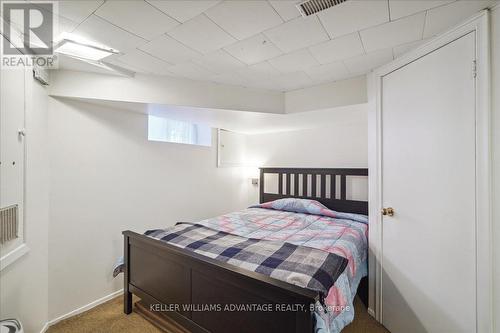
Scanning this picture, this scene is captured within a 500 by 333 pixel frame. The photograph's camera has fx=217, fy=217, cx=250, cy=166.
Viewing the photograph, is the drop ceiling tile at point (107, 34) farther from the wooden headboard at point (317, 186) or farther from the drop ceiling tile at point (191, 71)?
the wooden headboard at point (317, 186)

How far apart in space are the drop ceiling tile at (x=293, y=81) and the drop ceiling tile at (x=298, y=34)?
1.81 feet

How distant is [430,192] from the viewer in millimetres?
1536

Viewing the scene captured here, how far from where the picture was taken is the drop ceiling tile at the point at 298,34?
136cm

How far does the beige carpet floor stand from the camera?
186 centimetres

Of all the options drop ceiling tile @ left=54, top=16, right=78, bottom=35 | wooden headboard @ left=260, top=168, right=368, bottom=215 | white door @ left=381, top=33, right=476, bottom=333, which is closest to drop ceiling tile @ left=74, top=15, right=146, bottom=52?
drop ceiling tile @ left=54, top=16, right=78, bottom=35

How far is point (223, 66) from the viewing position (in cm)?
199

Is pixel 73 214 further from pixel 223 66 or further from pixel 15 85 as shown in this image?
pixel 223 66

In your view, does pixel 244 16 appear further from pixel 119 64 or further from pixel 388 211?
pixel 388 211

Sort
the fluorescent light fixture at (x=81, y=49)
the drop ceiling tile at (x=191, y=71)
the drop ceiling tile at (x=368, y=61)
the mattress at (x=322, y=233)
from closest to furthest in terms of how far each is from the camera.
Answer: the mattress at (x=322, y=233), the fluorescent light fixture at (x=81, y=49), the drop ceiling tile at (x=368, y=61), the drop ceiling tile at (x=191, y=71)

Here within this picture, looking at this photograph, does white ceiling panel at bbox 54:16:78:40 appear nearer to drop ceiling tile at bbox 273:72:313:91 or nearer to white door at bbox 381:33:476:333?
drop ceiling tile at bbox 273:72:313:91

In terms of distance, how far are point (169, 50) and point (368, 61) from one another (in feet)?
5.47

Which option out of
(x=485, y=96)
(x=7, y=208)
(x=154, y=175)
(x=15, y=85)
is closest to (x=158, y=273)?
(x=7, y=208)

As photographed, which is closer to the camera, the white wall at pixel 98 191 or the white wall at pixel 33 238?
the white wall at pixel 33 238

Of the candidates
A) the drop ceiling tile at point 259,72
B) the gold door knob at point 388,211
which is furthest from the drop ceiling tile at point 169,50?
the gold door knob at point 388,211
